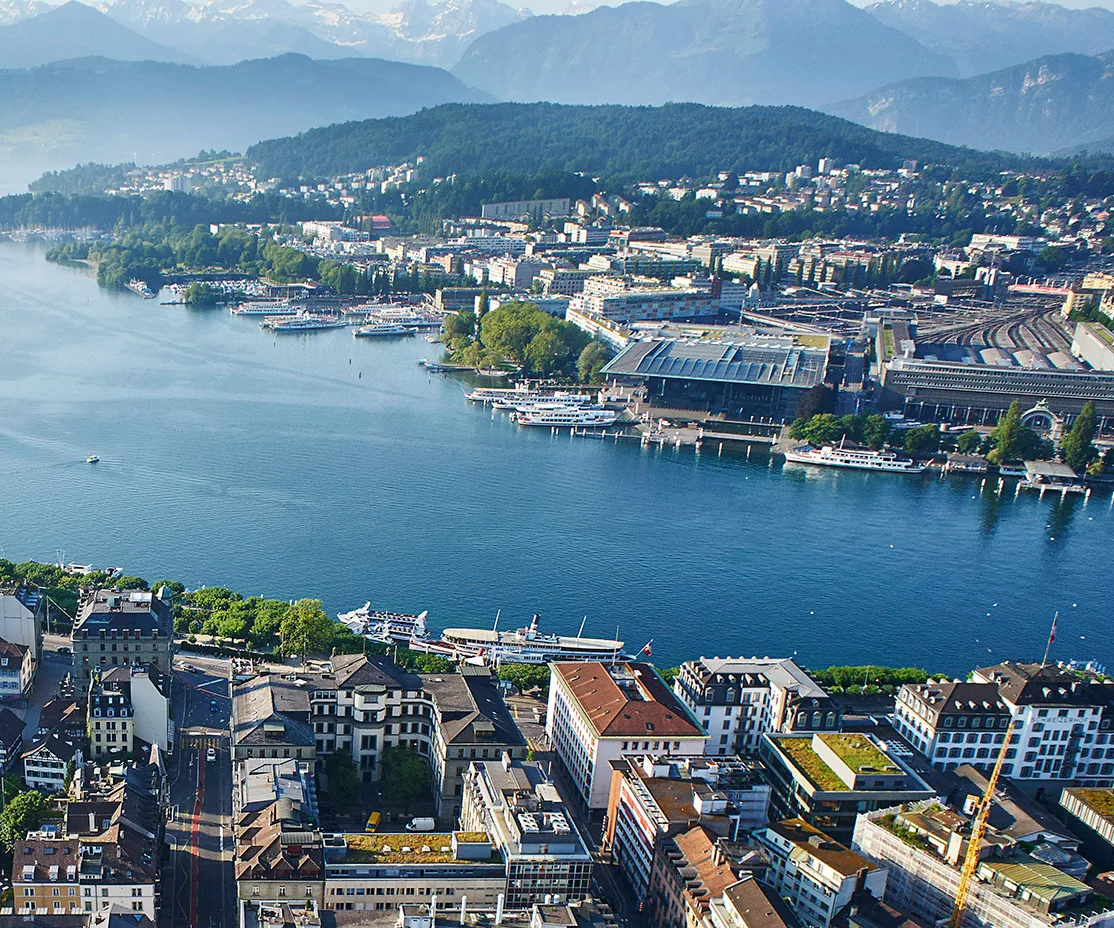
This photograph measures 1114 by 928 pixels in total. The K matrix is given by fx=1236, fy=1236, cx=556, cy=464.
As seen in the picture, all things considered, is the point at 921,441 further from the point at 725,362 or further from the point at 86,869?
the point at 86,869

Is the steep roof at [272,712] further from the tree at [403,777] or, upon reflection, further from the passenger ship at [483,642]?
the passenger ship at [483,642]

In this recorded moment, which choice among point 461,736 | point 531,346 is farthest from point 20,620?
point 531,346

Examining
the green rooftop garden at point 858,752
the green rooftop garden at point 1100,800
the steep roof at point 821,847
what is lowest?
the green rooftop garden at point 1100,800

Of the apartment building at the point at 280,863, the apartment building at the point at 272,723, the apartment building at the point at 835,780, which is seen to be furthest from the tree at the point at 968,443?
the apartment building at the point at 280,863

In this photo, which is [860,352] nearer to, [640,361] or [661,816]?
[640,361]

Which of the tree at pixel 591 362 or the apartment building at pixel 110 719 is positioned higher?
the tree at pixel 591 362

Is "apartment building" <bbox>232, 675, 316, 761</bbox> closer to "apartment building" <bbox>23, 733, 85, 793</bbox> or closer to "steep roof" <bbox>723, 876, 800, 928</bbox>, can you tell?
"apartment building" <bbox>23, 733, 85, 793</bbox>
